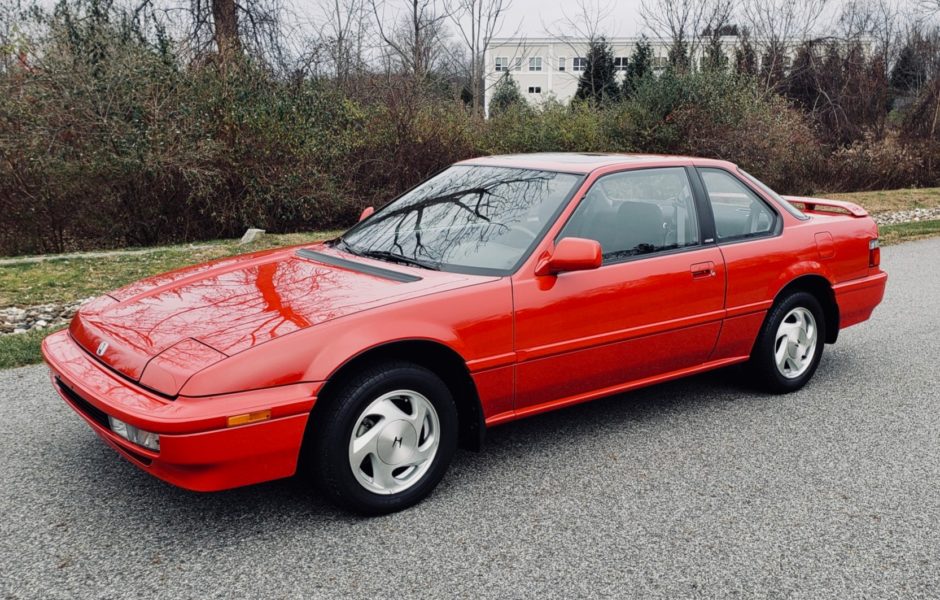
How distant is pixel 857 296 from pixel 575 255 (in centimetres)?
269

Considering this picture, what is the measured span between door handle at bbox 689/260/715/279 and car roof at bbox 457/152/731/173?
65 cm

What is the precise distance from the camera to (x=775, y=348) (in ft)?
16.0

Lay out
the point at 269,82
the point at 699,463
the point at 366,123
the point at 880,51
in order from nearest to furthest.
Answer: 1. the point at 699,463
2. the point at 269,82
3. the point at 366,123
4. the point at 880,51

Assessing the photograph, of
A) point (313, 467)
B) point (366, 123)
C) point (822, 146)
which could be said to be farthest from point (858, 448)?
point (822, 146)

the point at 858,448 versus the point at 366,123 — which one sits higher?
the point at 366,123

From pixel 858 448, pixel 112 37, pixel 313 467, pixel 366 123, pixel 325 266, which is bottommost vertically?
pixel 858 448

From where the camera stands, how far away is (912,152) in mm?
23422

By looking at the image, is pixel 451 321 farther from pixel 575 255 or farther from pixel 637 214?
pixel 637 214

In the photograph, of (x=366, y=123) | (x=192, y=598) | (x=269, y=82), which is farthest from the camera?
(x=366, y=123)

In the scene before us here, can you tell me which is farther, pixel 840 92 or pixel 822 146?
pixel 840 92

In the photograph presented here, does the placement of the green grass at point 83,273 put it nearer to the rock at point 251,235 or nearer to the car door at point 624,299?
the rock at point 251,235

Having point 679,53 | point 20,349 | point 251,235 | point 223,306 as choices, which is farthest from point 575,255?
point 679,53

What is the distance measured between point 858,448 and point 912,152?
22893 millimetres

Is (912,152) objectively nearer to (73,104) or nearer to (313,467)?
(73,104)
